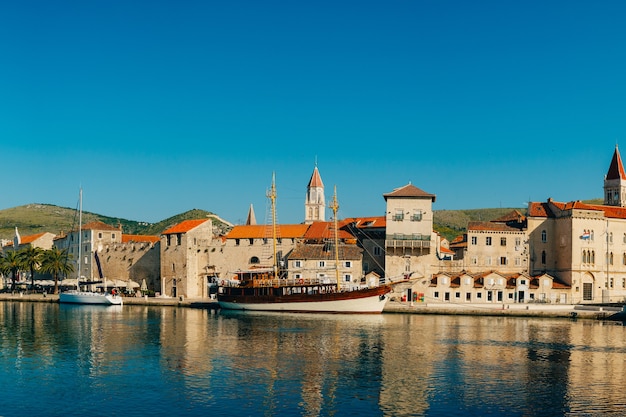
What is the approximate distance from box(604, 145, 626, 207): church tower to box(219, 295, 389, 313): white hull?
49.3 m

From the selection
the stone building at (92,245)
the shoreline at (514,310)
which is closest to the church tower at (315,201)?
the stone building at (92,245)

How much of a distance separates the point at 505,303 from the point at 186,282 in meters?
35.6

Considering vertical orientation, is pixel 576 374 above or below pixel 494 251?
below

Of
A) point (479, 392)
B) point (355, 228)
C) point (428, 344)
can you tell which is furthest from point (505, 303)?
point (479, 392)

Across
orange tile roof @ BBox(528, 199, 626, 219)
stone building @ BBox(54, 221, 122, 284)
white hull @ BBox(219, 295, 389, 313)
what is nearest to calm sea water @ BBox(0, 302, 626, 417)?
white hull @ BBox(219, 295, 389, 313)

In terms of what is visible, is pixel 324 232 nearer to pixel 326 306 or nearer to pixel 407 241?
pixel 407 241

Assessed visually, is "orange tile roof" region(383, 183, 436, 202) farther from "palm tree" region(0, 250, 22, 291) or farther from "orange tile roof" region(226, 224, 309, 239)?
"palm tree" region(0, 250, 22, 291)

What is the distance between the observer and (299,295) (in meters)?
68.9

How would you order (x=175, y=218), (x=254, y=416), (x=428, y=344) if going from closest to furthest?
(x=254, y=416)
(x=428, y=344)
(x=175, y=218)

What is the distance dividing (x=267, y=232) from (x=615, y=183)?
168 ft

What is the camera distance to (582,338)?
150 feet

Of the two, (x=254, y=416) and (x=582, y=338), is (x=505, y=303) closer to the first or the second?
(x=582, y=338)

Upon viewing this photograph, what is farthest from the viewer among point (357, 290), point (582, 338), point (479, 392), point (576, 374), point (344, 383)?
point (357, 290)

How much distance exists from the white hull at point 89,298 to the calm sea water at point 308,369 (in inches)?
852
